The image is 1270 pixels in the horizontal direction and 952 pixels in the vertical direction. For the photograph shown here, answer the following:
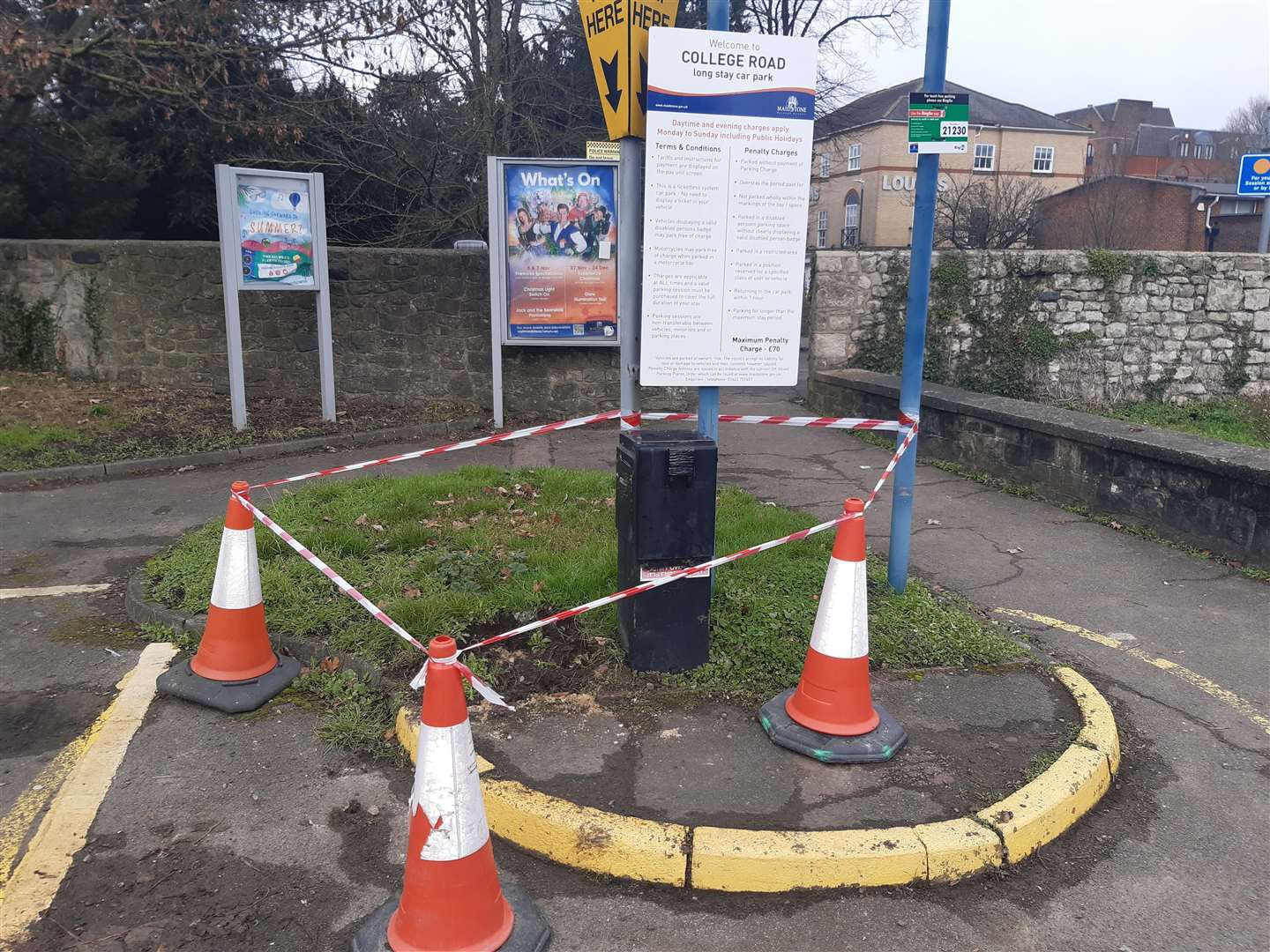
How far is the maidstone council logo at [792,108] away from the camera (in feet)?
13.5

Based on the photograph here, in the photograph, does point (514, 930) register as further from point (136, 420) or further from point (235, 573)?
point (136, 420)

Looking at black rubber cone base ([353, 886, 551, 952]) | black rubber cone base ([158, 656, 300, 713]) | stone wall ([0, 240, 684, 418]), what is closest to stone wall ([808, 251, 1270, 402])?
stone wall ([0, 240, 684, 418])

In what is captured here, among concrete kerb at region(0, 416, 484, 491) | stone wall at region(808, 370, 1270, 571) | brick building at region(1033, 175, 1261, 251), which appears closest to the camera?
stone wall at region(808, 370, 1270, 571)

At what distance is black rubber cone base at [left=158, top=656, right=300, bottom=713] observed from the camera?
13.6ft

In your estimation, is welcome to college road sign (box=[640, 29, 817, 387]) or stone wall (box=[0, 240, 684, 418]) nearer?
welcome to college road sign (box=[640, 29, 817, 387])

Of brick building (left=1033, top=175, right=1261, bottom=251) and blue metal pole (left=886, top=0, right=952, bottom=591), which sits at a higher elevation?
brick building (left=1033, top=175, right=1261, bottom=251)

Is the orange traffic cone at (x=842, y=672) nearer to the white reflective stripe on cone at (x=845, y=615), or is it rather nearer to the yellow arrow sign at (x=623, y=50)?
the white reflective stripe on cone at (x=845, y=615)

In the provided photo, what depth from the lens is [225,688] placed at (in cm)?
421

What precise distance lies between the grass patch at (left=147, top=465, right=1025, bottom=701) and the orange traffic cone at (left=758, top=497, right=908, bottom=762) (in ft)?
1.33

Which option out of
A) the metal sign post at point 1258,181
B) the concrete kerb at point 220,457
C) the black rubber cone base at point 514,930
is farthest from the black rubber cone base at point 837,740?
the metal sign post at point 1258,181

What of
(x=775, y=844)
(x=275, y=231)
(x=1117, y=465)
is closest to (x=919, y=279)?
(x=775, y=844)

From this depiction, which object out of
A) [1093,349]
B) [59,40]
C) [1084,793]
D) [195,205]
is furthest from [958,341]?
[195,205]

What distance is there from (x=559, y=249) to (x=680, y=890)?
8266mm

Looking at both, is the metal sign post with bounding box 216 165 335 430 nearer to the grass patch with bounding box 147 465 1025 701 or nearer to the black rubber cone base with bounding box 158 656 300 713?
the grass patch with bounding box 147 465 1025 701
